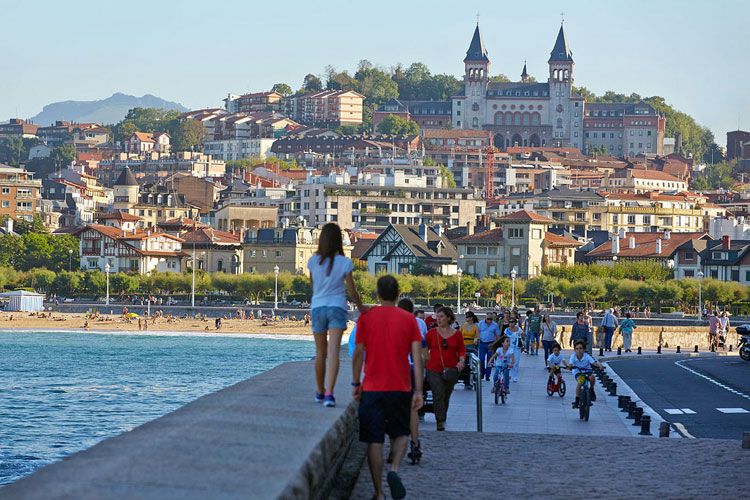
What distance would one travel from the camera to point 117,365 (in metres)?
65.7

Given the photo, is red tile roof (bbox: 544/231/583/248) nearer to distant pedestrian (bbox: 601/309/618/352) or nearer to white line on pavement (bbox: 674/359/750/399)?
distant pedestrian (bbox: 601/309/618/352)

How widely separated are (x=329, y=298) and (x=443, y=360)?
4244mm

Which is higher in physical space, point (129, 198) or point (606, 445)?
point (129, 198)

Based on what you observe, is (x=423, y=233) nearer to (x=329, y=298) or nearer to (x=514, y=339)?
(x=514, y=339)

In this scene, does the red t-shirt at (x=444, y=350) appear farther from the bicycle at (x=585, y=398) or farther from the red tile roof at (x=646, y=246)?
the red tile roof at (x=646, y=246)

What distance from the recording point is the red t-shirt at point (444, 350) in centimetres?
1595

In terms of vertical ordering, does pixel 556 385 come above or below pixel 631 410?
above

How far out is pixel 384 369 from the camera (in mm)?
10859

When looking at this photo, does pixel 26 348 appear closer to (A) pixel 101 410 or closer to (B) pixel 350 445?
(A) pixel 101 410

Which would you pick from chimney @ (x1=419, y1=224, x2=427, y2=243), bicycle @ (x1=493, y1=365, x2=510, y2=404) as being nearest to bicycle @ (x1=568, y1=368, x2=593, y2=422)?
bicycle @ (x1=493, y1=365, x2=510, y2=404)

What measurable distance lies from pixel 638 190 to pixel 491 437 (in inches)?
7234

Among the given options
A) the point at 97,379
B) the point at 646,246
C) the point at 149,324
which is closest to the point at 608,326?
the point at 97,379

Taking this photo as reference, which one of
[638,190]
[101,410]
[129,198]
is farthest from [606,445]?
[638,190]

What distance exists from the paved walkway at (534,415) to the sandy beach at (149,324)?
62870 mm
